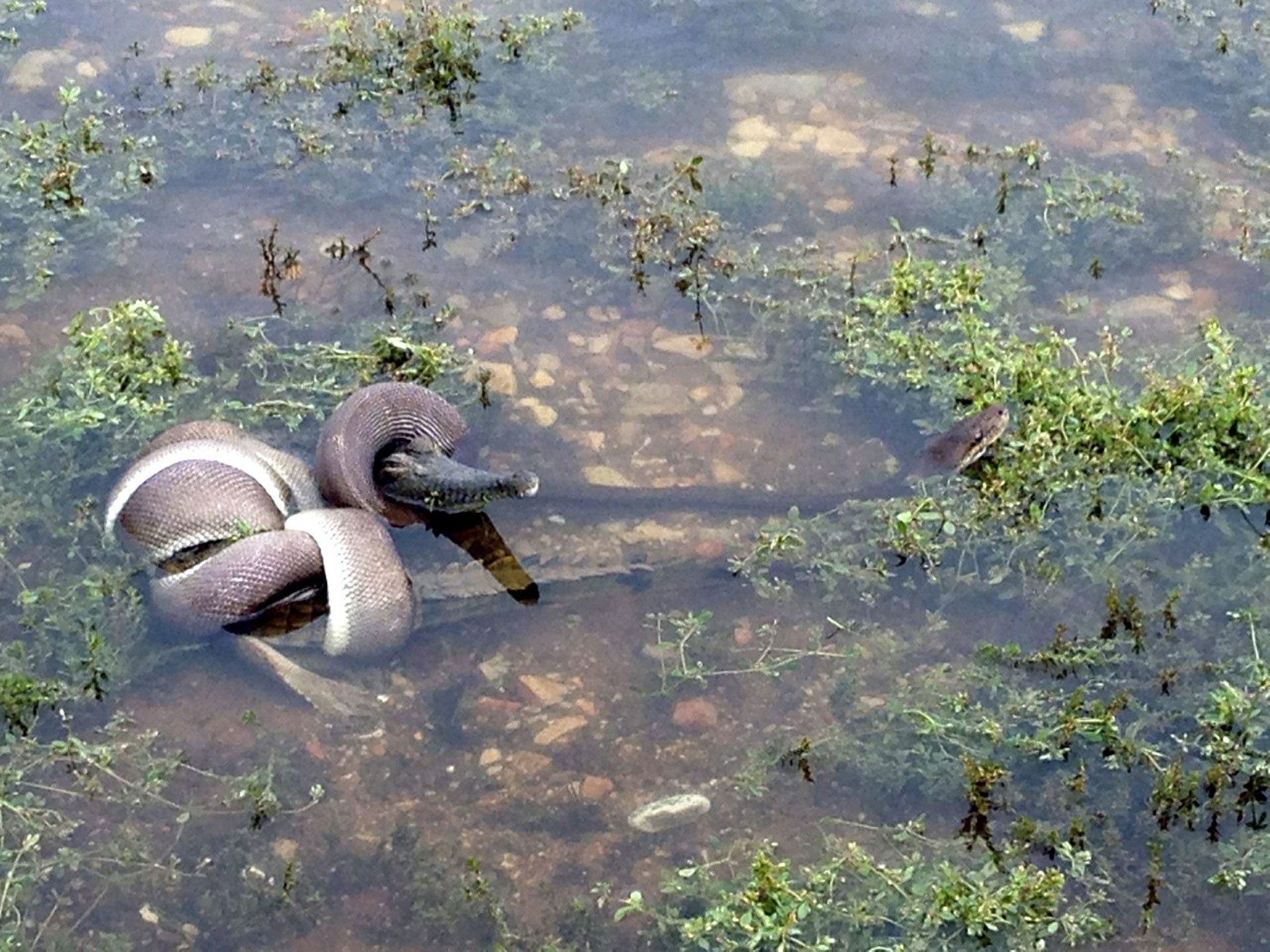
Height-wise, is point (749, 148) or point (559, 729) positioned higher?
point (749, 148)

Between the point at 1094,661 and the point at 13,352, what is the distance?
561 centimetres

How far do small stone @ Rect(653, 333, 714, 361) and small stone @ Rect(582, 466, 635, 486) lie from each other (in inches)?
36.5

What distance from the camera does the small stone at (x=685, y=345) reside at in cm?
766

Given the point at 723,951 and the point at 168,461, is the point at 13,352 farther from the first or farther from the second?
the point at 723,951

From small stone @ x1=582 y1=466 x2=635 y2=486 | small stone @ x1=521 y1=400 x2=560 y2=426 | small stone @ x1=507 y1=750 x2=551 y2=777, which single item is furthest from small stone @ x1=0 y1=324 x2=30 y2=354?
small stone @ x1=507 y1=750 x2=551 y2=777

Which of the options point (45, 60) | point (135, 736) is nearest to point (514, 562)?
point (135, 736)

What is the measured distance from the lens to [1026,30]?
989 centimetres

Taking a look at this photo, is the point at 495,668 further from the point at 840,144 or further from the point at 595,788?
the point at 840,144

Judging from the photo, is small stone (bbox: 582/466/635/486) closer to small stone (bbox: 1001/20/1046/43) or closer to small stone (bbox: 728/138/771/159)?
small stone (bbox: 728/138/771/159)

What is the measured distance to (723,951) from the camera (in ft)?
16.4

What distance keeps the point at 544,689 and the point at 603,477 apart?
1367 millimetres

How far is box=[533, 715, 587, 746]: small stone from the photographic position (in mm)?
5855

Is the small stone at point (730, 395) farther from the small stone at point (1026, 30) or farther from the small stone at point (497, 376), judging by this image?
the small stone at point (1026, 30)

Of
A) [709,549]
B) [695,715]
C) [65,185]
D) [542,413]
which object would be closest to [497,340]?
[542,413]
